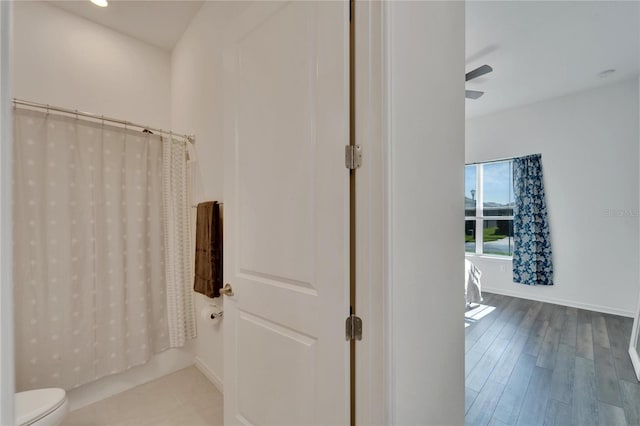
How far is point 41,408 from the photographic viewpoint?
4.28 ft

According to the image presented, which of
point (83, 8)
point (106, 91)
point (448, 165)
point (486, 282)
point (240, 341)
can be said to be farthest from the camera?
point (486, 282)

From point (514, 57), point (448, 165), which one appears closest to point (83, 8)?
point (448, 165)

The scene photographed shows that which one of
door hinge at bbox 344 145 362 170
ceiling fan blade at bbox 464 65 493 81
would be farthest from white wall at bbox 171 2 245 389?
ceiling fan blade at bbox 464 65 493 81

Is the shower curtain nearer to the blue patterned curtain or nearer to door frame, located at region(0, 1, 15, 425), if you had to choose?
door frame, located at region(0, 1, 15, 425)

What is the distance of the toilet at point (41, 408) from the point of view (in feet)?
4.13

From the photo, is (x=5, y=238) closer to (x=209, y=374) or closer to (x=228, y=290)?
(x=228, y=290)

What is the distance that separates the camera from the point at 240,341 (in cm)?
139

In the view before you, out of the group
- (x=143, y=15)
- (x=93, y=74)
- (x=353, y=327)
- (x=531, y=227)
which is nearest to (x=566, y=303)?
(x=531, y=227)

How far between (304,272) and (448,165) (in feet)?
2.62

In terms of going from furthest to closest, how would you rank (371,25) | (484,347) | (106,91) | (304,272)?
(484,347), (106,91), (304,272), (371,25)

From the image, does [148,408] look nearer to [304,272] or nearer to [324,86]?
[304,272]

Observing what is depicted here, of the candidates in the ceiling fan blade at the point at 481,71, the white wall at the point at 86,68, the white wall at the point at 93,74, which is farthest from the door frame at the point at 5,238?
the ceiling fan blade at the point at 481,71

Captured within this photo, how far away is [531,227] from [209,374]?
449cm

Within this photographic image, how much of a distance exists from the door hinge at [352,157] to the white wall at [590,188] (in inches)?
169
